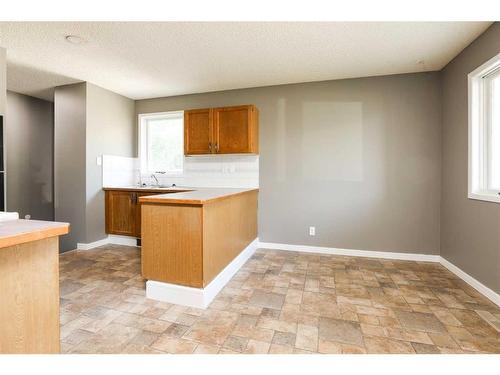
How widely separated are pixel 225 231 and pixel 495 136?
106 inches

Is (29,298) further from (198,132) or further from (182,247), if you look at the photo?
(198,132)

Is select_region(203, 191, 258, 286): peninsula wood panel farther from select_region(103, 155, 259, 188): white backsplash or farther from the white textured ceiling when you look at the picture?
the white textured ceiling

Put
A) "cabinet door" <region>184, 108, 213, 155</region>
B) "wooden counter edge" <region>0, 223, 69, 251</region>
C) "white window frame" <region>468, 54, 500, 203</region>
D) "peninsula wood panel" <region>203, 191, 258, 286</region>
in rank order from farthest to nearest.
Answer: "cabinet door" <region>184, 108, 213, 155</region> < "white window frame" <region>468, 54, 500, 203</region> < "peninsula wood panel" <region>203, 191, 258, 286</region> < "wooden counter edge" <region>0, 223, 69, 251</region>

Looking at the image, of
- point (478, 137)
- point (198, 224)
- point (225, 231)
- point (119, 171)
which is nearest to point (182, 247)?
point (198, 224)

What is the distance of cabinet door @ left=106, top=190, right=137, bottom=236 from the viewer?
365 centimetres

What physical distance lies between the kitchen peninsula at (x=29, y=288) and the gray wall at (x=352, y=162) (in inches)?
112

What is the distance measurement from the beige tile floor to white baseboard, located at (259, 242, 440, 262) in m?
0.27

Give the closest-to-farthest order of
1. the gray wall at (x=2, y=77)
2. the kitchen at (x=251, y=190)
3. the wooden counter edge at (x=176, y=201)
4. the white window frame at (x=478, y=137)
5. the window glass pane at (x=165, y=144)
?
1. the kitchen at (x=251, y=190)
2. the wooden counter edge at (x=176, y=201)
3. the white window frame at (x=478, y=137)
4. the gray wall at (x=2, y=77)
5. the window glass pane at (x=165, y=144)

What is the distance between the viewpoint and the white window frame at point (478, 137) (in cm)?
235

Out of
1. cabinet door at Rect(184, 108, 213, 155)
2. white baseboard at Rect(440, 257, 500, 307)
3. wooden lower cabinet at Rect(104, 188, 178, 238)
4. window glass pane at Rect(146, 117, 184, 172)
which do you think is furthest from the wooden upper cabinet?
white baseboard at Rect(440, 257, 500, 307)

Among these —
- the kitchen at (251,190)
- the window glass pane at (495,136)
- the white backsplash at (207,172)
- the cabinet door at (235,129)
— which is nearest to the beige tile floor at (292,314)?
the kitchen at (251,190)

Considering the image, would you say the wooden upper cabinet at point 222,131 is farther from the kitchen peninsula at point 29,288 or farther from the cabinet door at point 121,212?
the kitchen peninsula at point 29,288

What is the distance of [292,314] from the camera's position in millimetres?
1890

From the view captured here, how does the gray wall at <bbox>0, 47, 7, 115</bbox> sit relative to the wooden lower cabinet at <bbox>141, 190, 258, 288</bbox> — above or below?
above
